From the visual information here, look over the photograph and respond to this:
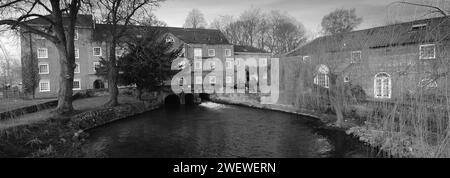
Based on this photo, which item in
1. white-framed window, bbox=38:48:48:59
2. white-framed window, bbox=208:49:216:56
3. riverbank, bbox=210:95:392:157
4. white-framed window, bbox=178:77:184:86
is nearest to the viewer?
riverbank, bbox=210:95:392:157

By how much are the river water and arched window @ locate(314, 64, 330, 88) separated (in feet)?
8.41

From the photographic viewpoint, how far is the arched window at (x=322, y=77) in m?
20.3

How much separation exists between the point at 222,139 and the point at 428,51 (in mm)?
9770

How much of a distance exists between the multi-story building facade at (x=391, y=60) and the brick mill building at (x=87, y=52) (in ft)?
69.1

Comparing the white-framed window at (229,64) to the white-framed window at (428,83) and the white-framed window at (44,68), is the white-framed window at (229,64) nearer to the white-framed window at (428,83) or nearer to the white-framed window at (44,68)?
the white-framed window at (44,68)

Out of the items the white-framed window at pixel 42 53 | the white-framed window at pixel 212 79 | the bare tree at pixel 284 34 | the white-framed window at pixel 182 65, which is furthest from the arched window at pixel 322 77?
the bare tree at pixel 284 34

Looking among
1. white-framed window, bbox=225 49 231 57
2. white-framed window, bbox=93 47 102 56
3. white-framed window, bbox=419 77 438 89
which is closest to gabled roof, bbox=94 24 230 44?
white-framed window, bbox=225 49 231 57

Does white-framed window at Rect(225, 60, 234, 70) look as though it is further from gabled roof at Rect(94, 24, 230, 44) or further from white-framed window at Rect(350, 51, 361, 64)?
white-framed window at Rect(350, 51, 361, 64)

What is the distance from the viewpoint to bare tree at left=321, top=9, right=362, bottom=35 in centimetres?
4693

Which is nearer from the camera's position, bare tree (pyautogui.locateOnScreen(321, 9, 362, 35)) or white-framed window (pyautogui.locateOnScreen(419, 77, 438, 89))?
white-framed window (pyautogui.locateOnScreen(419, 77, 438, 89))

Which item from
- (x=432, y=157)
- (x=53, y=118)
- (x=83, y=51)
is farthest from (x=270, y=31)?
(x=432, y=157)

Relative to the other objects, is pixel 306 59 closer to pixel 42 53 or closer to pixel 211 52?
pixel 211 52

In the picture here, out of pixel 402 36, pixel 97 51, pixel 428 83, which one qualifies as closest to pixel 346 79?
pixel 402 36
